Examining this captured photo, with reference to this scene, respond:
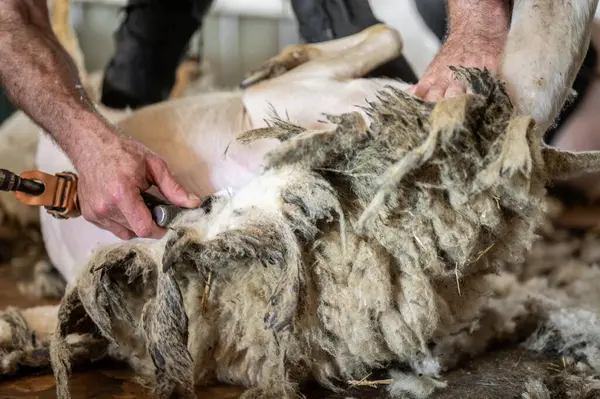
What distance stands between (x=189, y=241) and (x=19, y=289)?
1.06m

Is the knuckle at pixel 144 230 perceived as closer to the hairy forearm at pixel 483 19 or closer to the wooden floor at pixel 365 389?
the wooden floor at pixel 365 389

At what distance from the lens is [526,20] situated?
3.28ft

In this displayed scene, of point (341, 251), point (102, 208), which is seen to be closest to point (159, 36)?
point (102, 208)

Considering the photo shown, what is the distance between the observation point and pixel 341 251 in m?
0.95

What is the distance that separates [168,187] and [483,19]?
0.63 meters

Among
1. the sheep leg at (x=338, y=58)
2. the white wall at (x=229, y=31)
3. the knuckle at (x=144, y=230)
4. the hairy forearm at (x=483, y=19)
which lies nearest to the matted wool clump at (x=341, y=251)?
the knuckle at (x=144, y=230)

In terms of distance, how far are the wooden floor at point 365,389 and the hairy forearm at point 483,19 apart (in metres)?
0.58

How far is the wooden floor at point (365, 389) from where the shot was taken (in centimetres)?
104

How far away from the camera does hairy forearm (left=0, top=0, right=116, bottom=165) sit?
123 cm

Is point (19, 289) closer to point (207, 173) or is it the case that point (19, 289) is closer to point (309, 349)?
point (207, 173)

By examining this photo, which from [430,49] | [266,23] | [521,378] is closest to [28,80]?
[521,378]

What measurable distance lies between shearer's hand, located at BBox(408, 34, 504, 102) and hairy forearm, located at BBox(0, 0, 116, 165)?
59 centimetres

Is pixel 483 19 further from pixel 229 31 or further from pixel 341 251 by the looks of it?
pixel 229 31

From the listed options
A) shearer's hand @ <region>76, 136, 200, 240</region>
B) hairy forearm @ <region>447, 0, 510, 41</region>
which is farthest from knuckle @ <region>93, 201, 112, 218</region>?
hairy forearm @ <region>447, 0, 510, 41</region>
